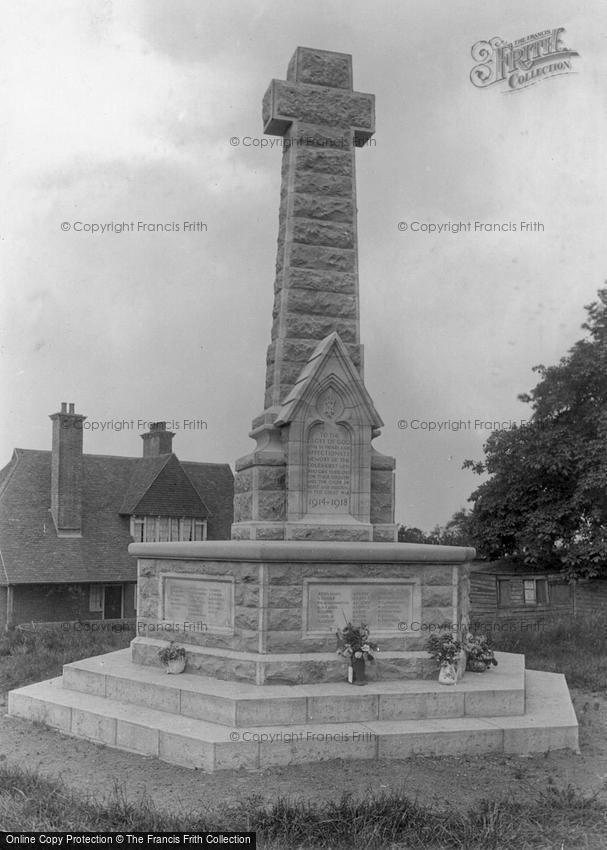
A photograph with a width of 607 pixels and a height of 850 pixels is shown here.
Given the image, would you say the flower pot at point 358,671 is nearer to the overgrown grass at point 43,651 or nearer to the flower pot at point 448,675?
the flower pot at point 448,675

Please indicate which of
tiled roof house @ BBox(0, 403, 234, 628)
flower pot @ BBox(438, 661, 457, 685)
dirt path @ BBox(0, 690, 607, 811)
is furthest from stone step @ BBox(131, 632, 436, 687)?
tiled roof house @ BBox(0, 403, 234, 628)

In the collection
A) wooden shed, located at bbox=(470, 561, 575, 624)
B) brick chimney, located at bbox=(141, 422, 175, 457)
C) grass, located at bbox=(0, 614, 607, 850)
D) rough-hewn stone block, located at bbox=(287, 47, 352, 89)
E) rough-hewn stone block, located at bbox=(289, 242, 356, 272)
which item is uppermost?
rough-hewn stone block, located at bbox=(287, 47, 352, 89)

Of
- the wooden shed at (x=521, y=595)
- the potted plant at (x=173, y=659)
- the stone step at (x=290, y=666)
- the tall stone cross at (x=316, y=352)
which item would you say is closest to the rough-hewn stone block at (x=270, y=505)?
the tall stone cross at (x=316, y=352)

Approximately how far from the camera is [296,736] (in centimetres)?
758

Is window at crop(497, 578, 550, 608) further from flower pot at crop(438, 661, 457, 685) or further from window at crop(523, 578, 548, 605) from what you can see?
flower pot at crop(438, 661, 457, 685)

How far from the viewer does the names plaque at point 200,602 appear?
30.3 ft

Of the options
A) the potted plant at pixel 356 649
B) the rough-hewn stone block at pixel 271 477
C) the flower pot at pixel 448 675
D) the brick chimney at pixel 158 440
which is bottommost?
the flower pot at pixel 448 675

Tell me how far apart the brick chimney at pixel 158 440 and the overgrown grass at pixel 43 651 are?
12746mm

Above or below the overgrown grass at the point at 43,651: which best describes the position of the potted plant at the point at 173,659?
above

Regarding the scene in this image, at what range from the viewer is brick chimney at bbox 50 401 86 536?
81.4 ft

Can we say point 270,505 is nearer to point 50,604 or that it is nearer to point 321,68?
point 321,68

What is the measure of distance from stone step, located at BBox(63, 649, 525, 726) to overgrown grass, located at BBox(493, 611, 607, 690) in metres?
3.33

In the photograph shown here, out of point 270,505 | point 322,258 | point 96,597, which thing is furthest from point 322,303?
point 96,597

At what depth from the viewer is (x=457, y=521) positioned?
2503 centimetres
